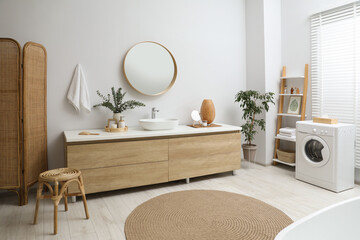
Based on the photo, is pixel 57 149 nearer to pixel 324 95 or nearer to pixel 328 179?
pixel 328 179

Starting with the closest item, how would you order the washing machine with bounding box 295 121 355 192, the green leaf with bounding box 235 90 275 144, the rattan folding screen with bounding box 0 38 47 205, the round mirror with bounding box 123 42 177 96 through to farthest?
the rattan folding screen with bounding box 0 38 47 205 < the washing machine with bounding box 295 121 355 192 < the round mirror with bounding box 123 42 177 96 < the green leaf with bounding box 235 90 275 144

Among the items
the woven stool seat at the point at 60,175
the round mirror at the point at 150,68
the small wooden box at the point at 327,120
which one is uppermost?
the round mirror at the point at 150,68

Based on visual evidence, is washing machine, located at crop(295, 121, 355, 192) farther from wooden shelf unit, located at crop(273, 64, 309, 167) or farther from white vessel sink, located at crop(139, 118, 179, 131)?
white vessel sink, located at crop(139, 118, 179, 131)

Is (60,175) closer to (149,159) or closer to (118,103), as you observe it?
(149,159)

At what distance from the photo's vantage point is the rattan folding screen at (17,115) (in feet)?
9.03

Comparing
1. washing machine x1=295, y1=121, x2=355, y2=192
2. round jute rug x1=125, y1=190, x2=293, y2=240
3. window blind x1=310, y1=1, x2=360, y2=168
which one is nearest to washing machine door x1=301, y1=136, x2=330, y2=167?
washing machine x1=295, y1=121, x2=355, y2=192

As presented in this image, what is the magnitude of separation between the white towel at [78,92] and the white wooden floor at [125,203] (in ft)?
3.53

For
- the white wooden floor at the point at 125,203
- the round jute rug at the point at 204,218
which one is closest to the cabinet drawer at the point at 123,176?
the white wooden floor at the point at 125,203

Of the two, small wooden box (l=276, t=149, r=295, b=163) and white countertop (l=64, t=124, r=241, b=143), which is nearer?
white countertop (l=64, t=124, r=241, b=143)

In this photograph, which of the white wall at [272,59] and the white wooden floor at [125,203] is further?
the white wall at [272,59]

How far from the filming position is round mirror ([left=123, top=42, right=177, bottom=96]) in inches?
143

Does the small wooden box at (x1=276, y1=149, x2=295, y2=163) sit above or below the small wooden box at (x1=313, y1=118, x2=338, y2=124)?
below

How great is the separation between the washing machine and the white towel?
265 cm

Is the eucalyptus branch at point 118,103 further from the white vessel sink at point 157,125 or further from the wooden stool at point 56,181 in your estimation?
the wooden stool at point 56,181
